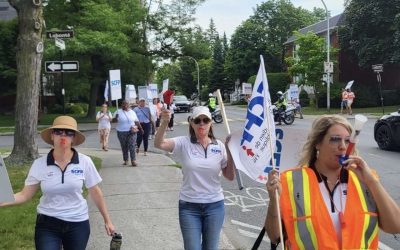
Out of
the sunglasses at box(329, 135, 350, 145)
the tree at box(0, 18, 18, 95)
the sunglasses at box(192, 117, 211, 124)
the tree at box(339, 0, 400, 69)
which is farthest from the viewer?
the tree at box(339, 0, 400, 69)

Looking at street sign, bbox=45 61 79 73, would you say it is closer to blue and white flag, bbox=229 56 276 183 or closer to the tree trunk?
the tree trunk

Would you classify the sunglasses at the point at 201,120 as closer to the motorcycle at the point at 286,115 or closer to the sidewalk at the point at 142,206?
the sidewalk at the point at 142,206

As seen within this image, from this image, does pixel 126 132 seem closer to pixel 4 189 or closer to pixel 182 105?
pixel 4 189

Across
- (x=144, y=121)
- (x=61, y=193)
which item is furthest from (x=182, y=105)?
(x=61, y=193)

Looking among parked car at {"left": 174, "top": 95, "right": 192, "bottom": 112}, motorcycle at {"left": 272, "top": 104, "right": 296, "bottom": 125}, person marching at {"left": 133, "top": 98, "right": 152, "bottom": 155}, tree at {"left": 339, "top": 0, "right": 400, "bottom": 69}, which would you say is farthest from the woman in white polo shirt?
parked car at {"left": 174, "top": 95, "right": 192, "bottom": 112}

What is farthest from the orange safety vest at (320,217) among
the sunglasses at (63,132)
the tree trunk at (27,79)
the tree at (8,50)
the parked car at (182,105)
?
the parked car at (182,105)

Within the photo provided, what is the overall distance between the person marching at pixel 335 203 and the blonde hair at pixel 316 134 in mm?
14

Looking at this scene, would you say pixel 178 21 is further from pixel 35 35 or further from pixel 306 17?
pixel 306 17

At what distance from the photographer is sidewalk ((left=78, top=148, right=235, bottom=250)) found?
6520 millimetres

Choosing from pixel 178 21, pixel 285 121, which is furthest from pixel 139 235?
pixel 178 21

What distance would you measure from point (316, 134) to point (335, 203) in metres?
0.43

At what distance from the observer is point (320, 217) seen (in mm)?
2730

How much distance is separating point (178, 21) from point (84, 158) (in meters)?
34.0

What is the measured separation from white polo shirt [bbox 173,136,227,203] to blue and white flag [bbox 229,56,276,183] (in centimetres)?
54
